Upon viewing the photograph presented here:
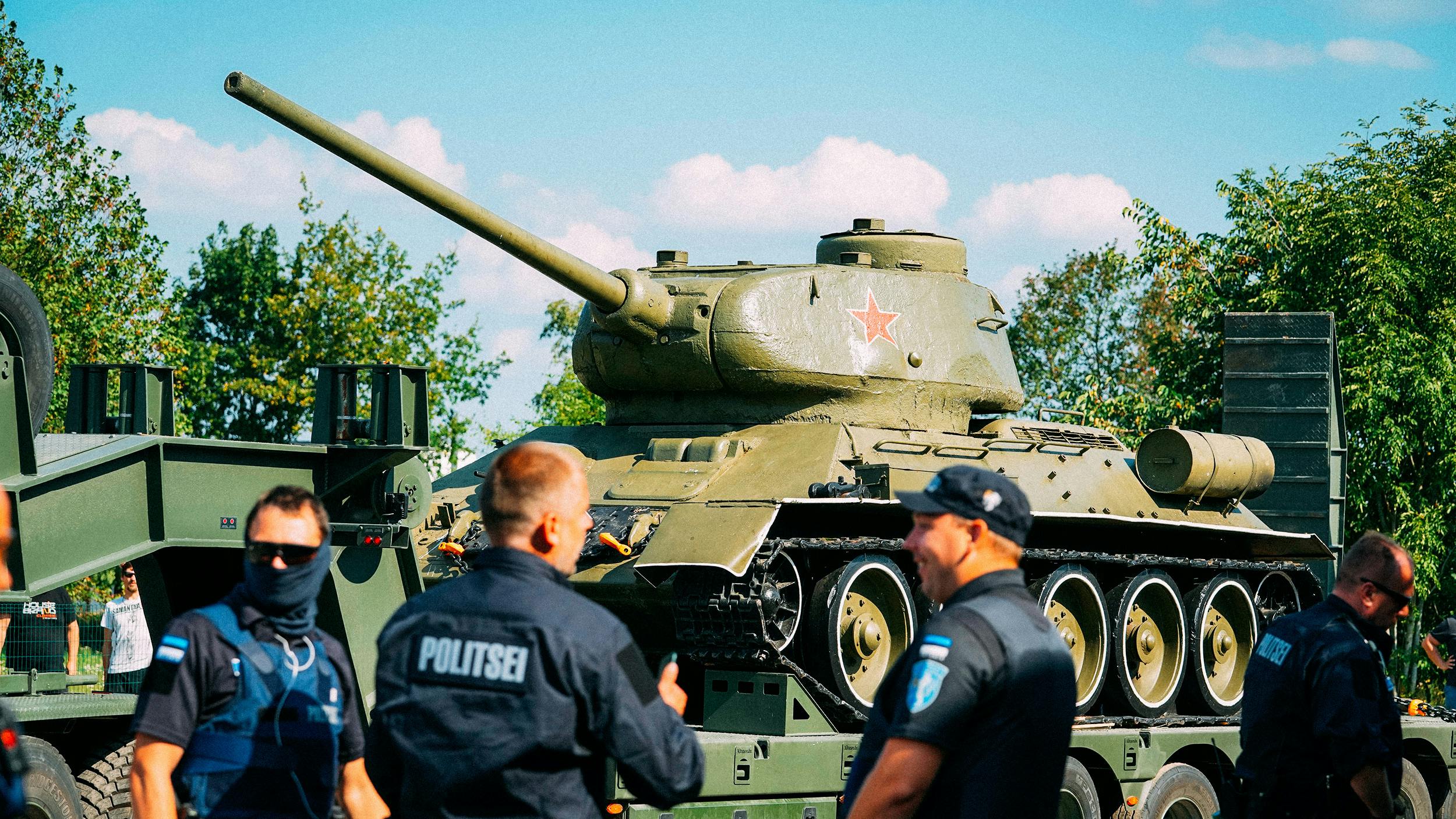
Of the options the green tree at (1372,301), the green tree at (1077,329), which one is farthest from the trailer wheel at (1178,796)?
the green tree at (1077,329)

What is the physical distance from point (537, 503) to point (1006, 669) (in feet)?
3.70

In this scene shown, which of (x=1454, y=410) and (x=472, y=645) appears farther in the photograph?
(x=1454, y=410)

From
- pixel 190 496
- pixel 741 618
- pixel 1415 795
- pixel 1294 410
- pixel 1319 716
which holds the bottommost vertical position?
pixel 1415 795

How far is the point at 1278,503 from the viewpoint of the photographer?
14398 millimetres

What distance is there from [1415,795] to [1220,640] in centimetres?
170

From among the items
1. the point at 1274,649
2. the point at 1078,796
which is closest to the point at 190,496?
the point at 1274,649

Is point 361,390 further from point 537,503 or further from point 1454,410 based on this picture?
point 1454,410

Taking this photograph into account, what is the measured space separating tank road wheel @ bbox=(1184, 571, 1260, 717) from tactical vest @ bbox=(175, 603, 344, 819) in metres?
8.77

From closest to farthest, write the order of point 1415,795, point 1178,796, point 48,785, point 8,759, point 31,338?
Answer: point 8,759 → point 48,785 → point 31,338 → point 1178,796 → point 1415,795

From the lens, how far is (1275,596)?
13375 mm

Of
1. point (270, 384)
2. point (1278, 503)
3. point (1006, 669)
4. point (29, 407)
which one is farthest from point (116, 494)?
point (270, 384)

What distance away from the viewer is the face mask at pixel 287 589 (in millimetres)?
4312

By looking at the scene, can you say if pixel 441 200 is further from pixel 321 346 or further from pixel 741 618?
pixel 321 346

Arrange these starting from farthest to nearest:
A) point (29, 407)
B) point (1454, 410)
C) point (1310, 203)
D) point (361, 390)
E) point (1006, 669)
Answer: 1. point (1310, 203)
2. point (1454, 410)
3. point (361, 390)
4. point (29, 407)
5. point (1006, 669)
